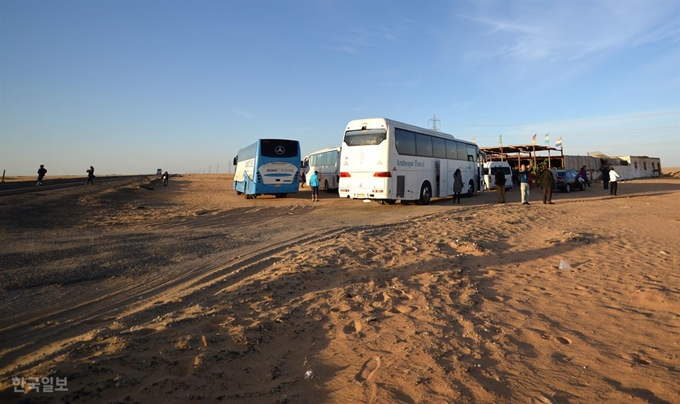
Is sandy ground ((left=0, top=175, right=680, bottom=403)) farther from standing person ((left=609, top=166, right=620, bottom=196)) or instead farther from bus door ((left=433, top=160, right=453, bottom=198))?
standing person ((left=609, top=166, right=620, bottom=196))

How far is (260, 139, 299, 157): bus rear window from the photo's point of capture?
2017 centimetres

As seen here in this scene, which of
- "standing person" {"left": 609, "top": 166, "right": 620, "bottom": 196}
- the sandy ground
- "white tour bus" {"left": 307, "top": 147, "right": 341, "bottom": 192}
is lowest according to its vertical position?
the sandy ground

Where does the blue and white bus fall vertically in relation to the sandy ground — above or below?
above

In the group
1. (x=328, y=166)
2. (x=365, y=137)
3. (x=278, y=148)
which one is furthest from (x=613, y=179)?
(x=278, y=148)

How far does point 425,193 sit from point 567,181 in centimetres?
1417

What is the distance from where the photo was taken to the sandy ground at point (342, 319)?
2.95 metres

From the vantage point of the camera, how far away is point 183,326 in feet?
12.5

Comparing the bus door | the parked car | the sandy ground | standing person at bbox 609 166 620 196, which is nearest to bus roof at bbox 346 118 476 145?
the bus door

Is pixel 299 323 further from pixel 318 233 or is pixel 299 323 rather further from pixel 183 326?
pixel 318 233

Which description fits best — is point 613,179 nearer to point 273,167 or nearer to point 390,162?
point 390,162

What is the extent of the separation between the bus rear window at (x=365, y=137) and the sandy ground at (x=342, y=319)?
7.38 m

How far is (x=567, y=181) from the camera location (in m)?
25.9

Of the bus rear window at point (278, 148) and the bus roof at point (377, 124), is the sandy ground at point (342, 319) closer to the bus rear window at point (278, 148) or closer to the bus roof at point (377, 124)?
the bus roof at point (377, 124)

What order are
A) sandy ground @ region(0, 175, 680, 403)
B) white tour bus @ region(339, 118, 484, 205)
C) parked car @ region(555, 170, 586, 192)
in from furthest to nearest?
parked car @ region(555, 170, 586, 192), white tour bus @ region(339, 118, 484, 205), sandy ground @ region(0, 175, 680, 403)
